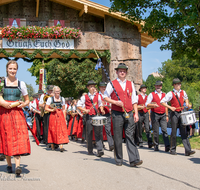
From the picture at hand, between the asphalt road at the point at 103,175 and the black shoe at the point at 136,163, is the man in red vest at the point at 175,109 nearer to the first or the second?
the asphalt road at the point at 103,175

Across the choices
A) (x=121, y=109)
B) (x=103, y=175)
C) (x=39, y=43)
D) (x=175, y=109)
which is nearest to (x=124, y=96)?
(x=121, y=109)

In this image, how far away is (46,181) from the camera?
4895 mm

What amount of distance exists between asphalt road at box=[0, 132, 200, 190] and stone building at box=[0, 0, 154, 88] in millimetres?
9168

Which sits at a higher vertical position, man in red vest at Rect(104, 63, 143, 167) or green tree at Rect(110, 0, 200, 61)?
green tree at Rect(110, 0, 200, 61)

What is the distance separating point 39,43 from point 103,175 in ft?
35.6

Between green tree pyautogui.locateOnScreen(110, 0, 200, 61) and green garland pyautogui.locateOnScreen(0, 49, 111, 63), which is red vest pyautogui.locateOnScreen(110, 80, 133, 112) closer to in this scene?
green tree pyautogui.locateOnScreen(110, 0, 200, 61)

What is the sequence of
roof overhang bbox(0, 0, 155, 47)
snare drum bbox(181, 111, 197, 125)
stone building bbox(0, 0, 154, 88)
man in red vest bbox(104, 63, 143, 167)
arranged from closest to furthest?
man in red vest bbox(104, 63, 143, 167) < snare drum bbox(181, 111, 197, 125) < roof overhang bbox(0, 0, 155, 47) < stone building bbox(0, 0, 154, 88)

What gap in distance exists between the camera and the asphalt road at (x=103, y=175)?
4570 mm

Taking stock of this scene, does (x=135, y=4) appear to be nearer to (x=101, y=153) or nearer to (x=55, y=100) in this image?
(x=55, y=100)

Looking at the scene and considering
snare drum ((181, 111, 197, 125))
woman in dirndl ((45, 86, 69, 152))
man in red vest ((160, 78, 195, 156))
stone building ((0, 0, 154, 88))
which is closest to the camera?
snare drum ((181, 111, 197, 125))

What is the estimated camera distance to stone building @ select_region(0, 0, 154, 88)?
50.3 ft

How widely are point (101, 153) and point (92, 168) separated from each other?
193cm

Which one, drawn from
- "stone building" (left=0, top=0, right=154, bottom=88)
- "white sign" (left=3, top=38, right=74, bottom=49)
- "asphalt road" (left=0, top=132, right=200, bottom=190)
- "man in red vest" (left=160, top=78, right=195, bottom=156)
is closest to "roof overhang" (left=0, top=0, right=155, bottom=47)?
"stone building" (left=0, top=0, right=154, bottom=88)

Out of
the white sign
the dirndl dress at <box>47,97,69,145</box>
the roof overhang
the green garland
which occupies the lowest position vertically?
the dirndl dress at <box>47,97,69,145</box>
